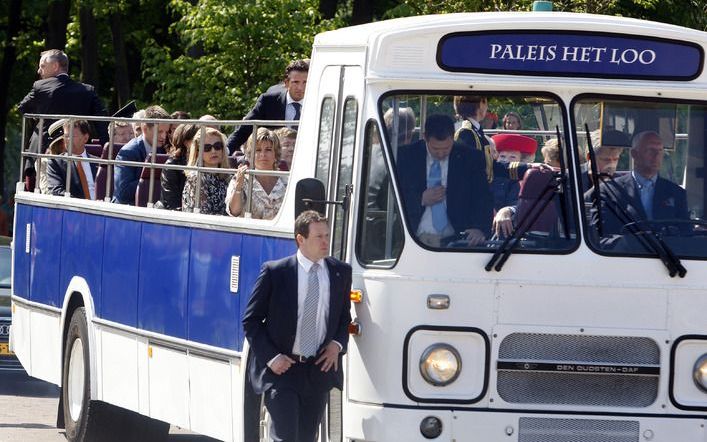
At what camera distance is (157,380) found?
11.9 meters

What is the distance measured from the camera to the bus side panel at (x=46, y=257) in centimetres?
1404

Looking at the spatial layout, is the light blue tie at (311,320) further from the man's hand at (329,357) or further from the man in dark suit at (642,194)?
the man in dark suit at (642,194)

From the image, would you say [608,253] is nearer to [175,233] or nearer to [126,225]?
[175,233]

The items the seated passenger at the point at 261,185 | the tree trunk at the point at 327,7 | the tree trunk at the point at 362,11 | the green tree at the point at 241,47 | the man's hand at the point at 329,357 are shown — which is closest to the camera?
the man's hand at the point at 329,357

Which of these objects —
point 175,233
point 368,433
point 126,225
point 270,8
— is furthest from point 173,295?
point 270,8

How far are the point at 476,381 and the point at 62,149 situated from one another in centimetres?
681

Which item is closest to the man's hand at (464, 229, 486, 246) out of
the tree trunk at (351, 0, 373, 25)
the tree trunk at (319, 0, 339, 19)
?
the tree trunk at (319, 0, 339, 19)

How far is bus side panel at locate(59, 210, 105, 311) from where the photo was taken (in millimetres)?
13117

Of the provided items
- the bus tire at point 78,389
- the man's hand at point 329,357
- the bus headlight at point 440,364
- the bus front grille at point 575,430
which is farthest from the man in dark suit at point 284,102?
the bus front grille at point 575,430

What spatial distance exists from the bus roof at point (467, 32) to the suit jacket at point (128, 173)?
12.4 ft

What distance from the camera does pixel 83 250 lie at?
13.4 meters

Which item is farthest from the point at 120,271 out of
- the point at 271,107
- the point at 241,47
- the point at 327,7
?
the point at 327,7

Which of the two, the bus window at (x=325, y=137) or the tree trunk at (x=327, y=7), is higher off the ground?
the tree trunk at (x=327, y=7)

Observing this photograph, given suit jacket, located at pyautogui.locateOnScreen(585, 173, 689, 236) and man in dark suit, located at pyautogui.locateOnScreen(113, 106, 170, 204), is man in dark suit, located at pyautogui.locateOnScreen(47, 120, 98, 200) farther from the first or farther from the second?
suit jacket, located at pyautogui.locateOnScreen(585, 173, 689, 236)
